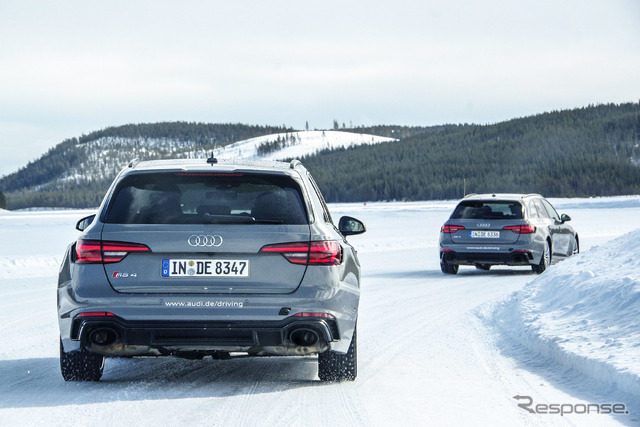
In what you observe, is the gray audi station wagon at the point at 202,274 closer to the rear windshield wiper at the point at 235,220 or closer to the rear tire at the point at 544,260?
the rear windshield wiper at the point at 235,220

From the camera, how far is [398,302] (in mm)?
12477

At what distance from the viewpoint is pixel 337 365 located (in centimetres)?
654

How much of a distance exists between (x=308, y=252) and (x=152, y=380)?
66.9 inches

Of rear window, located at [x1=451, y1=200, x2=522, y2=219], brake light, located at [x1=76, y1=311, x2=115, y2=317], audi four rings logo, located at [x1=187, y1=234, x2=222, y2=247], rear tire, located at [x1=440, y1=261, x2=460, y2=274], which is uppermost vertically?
audi four rings logo, located at [x1=187, y1=234, x2=222, y2=247]

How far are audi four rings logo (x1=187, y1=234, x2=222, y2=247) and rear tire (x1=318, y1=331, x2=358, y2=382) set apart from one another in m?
1.21

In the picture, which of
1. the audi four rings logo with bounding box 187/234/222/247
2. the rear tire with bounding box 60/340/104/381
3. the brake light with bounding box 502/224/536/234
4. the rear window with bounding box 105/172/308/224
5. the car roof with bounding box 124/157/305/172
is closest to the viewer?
the audi four rings logo with bounding box 187/234/222/247

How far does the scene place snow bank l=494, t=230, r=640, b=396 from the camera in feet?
21.9

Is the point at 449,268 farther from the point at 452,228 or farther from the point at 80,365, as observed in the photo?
the point at 80,365

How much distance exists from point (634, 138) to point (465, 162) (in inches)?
1354

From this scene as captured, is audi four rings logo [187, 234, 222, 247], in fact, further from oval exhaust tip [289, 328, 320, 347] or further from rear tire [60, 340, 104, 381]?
rear tire [60, 340, 104, 381]

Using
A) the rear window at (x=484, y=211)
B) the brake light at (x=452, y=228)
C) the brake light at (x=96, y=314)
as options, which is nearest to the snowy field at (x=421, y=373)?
the brake light at (x=96, y=314)

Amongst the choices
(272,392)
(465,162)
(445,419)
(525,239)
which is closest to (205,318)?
(272,392)

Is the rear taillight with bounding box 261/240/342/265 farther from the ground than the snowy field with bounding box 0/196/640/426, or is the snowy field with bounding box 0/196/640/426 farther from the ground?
the rear taillight with bounding box 261/240/342/265

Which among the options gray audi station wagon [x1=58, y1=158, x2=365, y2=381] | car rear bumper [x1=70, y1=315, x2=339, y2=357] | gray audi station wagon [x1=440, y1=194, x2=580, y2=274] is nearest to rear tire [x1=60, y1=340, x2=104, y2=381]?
gray audi station wagon [x1=58, y1=158, x2=365, y2=381]
